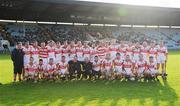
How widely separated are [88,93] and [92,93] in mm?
141

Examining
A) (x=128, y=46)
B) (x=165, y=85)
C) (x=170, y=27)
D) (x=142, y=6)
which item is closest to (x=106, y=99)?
(x=165, y=85)

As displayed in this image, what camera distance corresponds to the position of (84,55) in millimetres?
17578

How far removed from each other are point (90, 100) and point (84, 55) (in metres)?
5.42

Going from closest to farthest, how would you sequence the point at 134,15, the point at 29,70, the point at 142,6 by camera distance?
the point at 29,70 < the point at 142,6 < the point at 134,15

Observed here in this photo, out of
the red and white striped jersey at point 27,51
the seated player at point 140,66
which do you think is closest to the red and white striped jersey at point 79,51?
the red and white striped jersey at point 27,51

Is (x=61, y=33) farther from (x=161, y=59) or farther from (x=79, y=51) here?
(x=161, y=59)

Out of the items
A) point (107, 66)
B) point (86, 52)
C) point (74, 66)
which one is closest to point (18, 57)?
point (74, 66)

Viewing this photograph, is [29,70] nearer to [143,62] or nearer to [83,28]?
Result: [143,62]

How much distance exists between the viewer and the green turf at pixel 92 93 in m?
12.0

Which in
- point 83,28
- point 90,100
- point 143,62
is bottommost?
point 90,100

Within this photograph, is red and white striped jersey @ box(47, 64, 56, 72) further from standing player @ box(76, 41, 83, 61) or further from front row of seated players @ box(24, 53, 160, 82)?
standing player @ box(76, 41, 83, 61)

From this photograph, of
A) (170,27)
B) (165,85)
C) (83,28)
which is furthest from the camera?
(170,27)

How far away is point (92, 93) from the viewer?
13.7 metres

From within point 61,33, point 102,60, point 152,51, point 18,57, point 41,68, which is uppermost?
point 61,33
